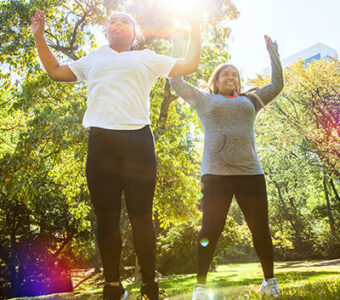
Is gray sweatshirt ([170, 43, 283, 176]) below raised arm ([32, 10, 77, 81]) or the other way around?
below

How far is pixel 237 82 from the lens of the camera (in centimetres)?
337

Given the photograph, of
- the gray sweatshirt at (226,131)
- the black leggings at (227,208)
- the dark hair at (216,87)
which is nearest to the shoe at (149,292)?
the black leggings at (227,208)

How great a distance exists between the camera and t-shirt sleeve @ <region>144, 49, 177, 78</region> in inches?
95.5

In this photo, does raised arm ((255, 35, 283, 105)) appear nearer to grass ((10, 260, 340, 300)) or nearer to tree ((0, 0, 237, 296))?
grass ((10, 260, 340, 300))

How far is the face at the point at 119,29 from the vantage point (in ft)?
8.04

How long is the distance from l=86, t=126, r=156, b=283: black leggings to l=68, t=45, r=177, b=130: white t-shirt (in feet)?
0.29

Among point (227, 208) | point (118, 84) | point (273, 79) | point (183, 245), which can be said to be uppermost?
point (273, 79)

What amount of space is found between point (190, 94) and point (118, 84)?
1113 millimetres

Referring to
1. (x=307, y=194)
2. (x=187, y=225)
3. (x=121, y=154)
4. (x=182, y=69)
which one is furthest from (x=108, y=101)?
(x=307, y=194)

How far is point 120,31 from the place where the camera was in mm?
2471

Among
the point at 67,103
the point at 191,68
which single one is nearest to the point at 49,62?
the point at 191,68

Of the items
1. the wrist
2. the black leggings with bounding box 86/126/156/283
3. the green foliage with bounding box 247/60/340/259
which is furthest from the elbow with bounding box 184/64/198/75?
the green foliage with bounding box 247/60/340/259

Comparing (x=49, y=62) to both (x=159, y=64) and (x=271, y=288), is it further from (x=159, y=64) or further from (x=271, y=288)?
(x=271, y=288)

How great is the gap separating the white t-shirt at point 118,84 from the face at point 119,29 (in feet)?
0.31
